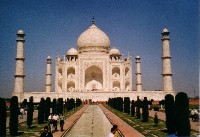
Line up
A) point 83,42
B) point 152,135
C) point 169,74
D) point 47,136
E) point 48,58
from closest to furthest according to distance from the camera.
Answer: point 47,136 → point 152,135 → point 169,74 → point 48,58 → point 83,42

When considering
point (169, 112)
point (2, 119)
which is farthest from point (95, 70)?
point (2, 119)

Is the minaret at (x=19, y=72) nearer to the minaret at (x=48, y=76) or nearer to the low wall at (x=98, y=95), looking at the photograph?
the low wall at (x=98, y=95)

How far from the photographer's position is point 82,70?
37.4m

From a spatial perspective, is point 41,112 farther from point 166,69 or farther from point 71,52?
point 71,52

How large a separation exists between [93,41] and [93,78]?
4611 millimetres

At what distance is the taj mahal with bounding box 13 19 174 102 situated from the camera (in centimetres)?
3241

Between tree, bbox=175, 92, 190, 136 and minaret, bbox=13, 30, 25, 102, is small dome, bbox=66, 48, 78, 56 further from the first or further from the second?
tree, bbox=175, 92, 190, 136

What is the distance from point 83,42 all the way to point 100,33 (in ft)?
8.33

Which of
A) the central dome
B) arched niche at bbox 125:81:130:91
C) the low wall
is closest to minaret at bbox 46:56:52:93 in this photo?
the low wall

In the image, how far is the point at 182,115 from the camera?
9828 mm

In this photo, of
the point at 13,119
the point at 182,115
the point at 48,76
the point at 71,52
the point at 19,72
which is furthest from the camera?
the point at 71,52

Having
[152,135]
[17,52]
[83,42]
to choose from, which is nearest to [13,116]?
[152,135]

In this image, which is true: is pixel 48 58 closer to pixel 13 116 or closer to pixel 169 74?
pixel 169 74

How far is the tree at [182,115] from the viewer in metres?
9.57
